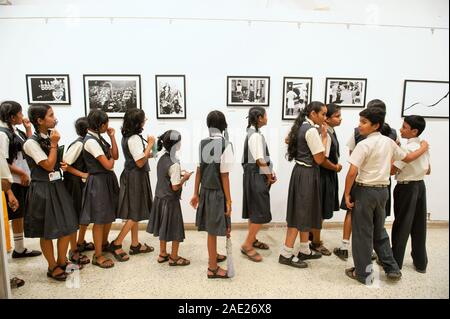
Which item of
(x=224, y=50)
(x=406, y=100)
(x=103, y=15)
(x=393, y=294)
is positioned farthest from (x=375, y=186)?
(x=103, y=15)

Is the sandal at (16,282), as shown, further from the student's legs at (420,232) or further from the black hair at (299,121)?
the student's legs at (420,232)

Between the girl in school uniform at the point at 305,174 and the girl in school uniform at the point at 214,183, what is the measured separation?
69 cm

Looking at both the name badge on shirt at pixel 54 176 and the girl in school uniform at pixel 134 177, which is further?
the girl in school uniform at pixel 134 177

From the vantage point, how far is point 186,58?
141 inches

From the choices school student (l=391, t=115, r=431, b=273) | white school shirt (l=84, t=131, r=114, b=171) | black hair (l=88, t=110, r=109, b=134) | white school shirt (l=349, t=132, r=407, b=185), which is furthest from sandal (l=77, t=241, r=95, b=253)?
school student (l=391, t=115, r=431, b=273)

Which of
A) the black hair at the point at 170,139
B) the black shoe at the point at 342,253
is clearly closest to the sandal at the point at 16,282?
the black hair at the point at 170,139

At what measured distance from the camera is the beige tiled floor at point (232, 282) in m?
2.47

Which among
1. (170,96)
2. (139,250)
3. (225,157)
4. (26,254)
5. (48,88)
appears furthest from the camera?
(170,96)

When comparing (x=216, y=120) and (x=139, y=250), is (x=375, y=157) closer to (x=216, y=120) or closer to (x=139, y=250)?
(x=216, y=120)

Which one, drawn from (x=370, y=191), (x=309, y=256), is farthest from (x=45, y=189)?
(x=370, y=191)

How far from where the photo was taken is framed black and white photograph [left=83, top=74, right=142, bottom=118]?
3.51 meters

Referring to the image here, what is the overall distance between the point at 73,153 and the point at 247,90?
82.6 inches

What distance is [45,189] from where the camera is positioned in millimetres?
2430
